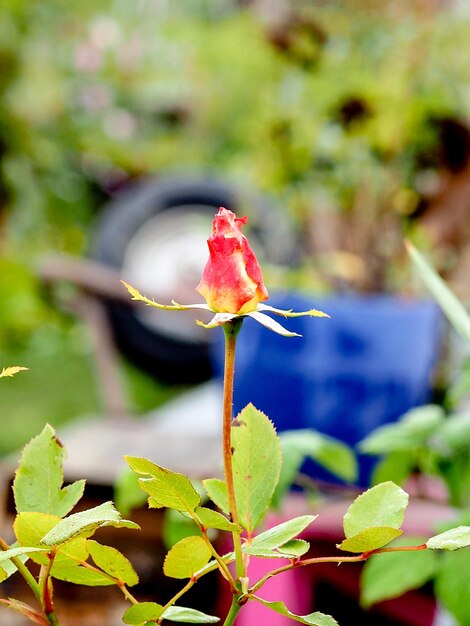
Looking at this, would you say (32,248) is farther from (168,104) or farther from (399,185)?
(399,185)

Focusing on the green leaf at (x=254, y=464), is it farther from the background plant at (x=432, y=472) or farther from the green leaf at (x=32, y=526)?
the background plant at (x=432, y=472)

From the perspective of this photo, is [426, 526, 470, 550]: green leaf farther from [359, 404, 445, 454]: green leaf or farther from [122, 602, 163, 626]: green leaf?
[359, 404, 445, 454]: green leaf

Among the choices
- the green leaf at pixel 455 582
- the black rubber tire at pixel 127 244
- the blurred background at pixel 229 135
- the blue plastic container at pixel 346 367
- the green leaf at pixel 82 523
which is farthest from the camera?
the black rubber tire at pixel 127 244

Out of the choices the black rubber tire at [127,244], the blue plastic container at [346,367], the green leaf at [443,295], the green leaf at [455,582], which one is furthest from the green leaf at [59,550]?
the black rubber tire at [127,244]

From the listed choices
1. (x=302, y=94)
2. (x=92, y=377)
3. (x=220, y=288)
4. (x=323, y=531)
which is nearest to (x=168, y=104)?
(x=92, y=377)

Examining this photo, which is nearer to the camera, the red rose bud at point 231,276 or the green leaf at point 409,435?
the red rose bud at point 231,276
